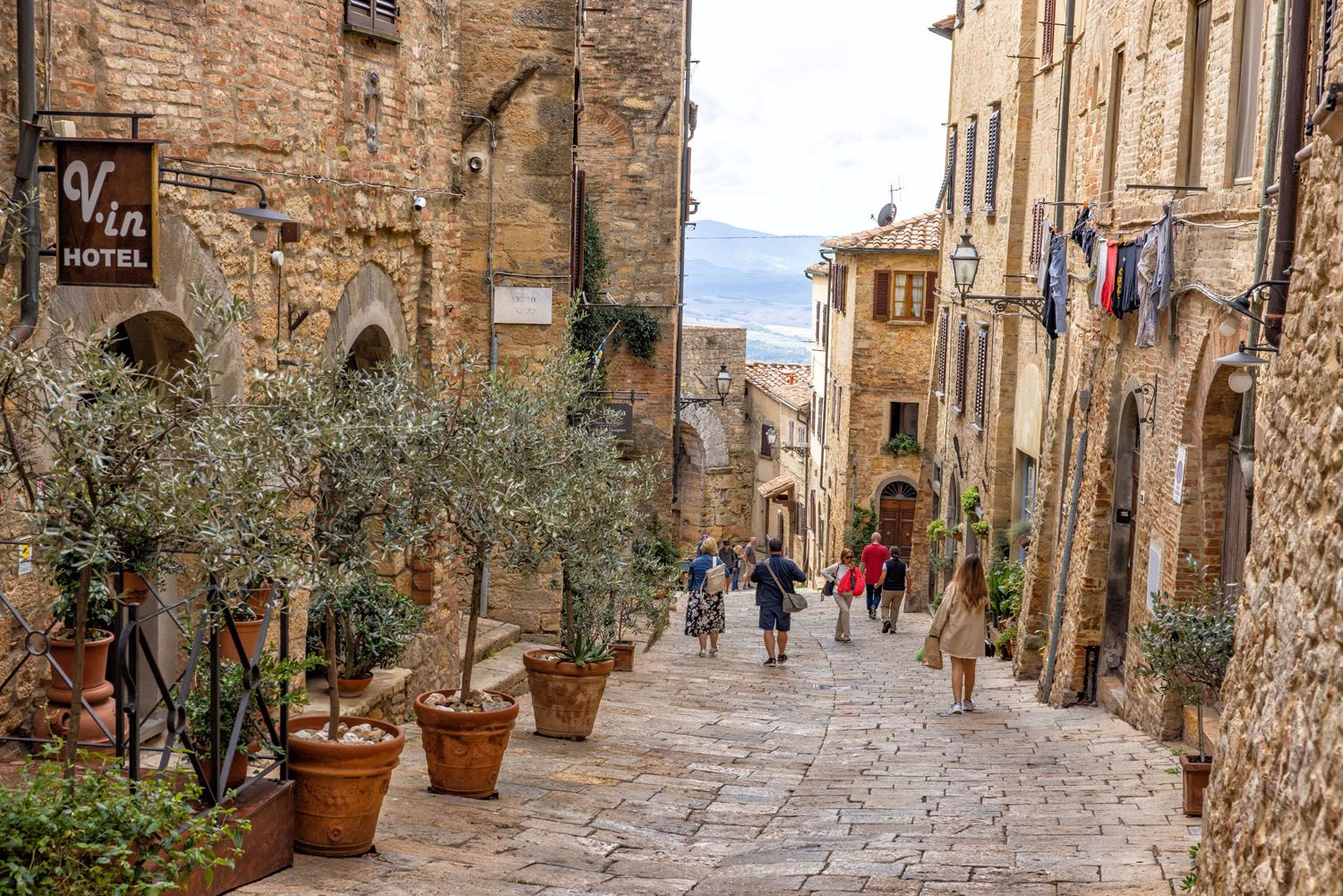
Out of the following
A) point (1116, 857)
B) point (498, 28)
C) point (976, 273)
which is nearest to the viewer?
point (1116, 857)

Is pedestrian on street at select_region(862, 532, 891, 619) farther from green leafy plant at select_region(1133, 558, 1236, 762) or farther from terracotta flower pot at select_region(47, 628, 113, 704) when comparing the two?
terracotta flower pot at select_region(47, 628, 113, 704)

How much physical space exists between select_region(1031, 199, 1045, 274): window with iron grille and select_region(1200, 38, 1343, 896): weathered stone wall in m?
12.0

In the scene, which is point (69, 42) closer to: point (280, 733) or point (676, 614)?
point (280, 733)

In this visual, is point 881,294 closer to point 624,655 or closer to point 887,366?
point 887,366

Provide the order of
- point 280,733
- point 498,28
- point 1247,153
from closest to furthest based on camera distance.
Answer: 1. point 280,733
2. point 1247,153
3. point 498,28

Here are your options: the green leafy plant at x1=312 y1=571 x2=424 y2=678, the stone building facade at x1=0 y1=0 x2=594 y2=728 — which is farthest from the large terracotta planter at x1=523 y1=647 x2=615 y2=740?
the stone building facade at x1=0 y1=0 x2=594 y2=728

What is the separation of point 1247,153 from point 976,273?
13.3 metres

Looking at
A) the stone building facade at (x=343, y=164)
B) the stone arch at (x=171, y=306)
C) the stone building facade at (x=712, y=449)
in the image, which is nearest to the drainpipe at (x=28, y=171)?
the stone building facade at (x=343, y=164)

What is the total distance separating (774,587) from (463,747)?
8.16 m

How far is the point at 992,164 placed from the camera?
2231 centimetres

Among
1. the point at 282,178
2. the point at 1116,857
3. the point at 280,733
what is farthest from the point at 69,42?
the point at 1116,857

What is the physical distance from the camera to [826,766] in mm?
10711

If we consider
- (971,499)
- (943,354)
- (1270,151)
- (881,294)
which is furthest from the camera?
(881,294)

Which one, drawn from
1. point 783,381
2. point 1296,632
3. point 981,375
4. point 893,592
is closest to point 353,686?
point 1296,632
